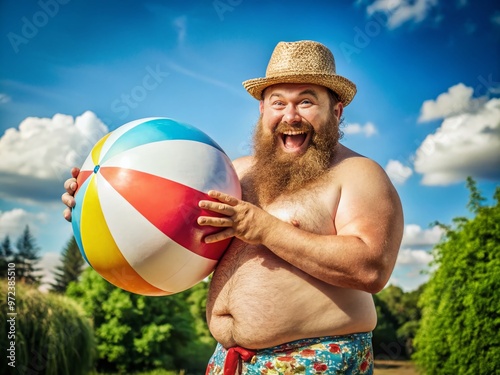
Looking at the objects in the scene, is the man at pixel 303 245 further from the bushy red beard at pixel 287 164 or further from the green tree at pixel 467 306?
the green tree at pixel 467 306

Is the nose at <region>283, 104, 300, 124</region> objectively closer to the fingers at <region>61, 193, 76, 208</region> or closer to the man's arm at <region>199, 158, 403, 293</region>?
the man's arm at <region>199, 158, 403, 293</region>

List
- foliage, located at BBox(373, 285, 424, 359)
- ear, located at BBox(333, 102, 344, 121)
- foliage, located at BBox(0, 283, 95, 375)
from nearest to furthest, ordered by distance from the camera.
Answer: ear, located at BBox(333, 102, 344, 121) → foliage, located at BBox(0, 283, 95, 375) → foliage, located at BBox(373, 285, 424, 359)

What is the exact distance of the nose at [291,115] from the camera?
118 inches

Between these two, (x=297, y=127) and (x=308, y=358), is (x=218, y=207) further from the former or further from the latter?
(x=308, y=358)

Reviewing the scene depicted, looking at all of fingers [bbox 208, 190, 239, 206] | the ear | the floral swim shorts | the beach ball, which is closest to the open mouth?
the ear

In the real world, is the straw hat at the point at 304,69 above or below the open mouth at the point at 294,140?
above

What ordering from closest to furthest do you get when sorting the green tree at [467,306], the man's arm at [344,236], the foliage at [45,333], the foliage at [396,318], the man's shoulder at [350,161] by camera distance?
the man's arm at [344,236], the man's shoulder at [350,161], the green tree at [467,306], the foliage at [45,333], the foliage at [396,318]

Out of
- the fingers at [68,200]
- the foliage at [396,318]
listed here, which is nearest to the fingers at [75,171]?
the fingers at [68,200]

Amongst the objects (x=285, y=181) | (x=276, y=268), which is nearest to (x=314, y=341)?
(x=276, y=268)

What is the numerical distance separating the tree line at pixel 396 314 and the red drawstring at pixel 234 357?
5717 millimetres

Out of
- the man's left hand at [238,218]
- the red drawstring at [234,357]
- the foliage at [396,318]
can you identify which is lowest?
the red drawstring at [234,357]

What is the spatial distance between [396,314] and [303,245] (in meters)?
27.2

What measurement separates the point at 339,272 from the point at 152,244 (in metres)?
0.95

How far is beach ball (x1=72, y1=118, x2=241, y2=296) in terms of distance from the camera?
8.62 ft
